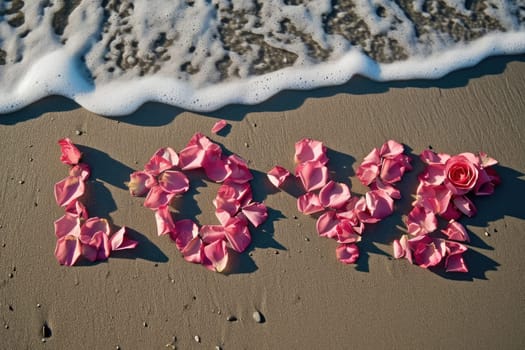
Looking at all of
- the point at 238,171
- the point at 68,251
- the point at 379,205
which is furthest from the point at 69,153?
the point at 379,205

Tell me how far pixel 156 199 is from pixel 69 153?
1.63 feet

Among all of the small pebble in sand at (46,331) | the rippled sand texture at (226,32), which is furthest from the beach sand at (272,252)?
the rippled sand texture at (226,32)

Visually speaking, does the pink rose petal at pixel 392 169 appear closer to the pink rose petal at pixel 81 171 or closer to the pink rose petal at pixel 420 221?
the pink rose petal at pixel 420 221

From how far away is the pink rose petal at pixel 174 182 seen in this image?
2.44 meters

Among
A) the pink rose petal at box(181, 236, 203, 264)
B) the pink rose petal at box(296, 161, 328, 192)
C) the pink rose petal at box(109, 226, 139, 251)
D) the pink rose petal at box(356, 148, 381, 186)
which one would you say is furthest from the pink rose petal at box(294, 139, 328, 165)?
the pink rose petal at box(109, 226, 139, 251)

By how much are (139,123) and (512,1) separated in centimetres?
242

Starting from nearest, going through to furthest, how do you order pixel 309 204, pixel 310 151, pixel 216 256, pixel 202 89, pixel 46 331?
pixel 46 331 → pixel 216 256 → pixel 309 204 → pixel 310 151 → pixel 202 89

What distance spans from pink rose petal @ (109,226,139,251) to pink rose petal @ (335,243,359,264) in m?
0.93

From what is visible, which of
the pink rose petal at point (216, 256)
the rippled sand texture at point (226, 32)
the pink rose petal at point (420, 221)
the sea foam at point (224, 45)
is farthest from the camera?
the rippled sand texture at point (226, 32)

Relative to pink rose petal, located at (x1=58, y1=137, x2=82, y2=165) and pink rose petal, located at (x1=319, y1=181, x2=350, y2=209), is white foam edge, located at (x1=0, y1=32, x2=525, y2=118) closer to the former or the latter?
pink rose petal, located at (x1=58, y1=137, x2=82, y2=165)

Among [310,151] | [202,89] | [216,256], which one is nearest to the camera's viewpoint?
[216,256]

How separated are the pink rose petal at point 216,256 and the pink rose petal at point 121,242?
333mm

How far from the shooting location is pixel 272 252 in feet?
7.64

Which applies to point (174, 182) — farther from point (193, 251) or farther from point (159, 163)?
point (193, 251)
